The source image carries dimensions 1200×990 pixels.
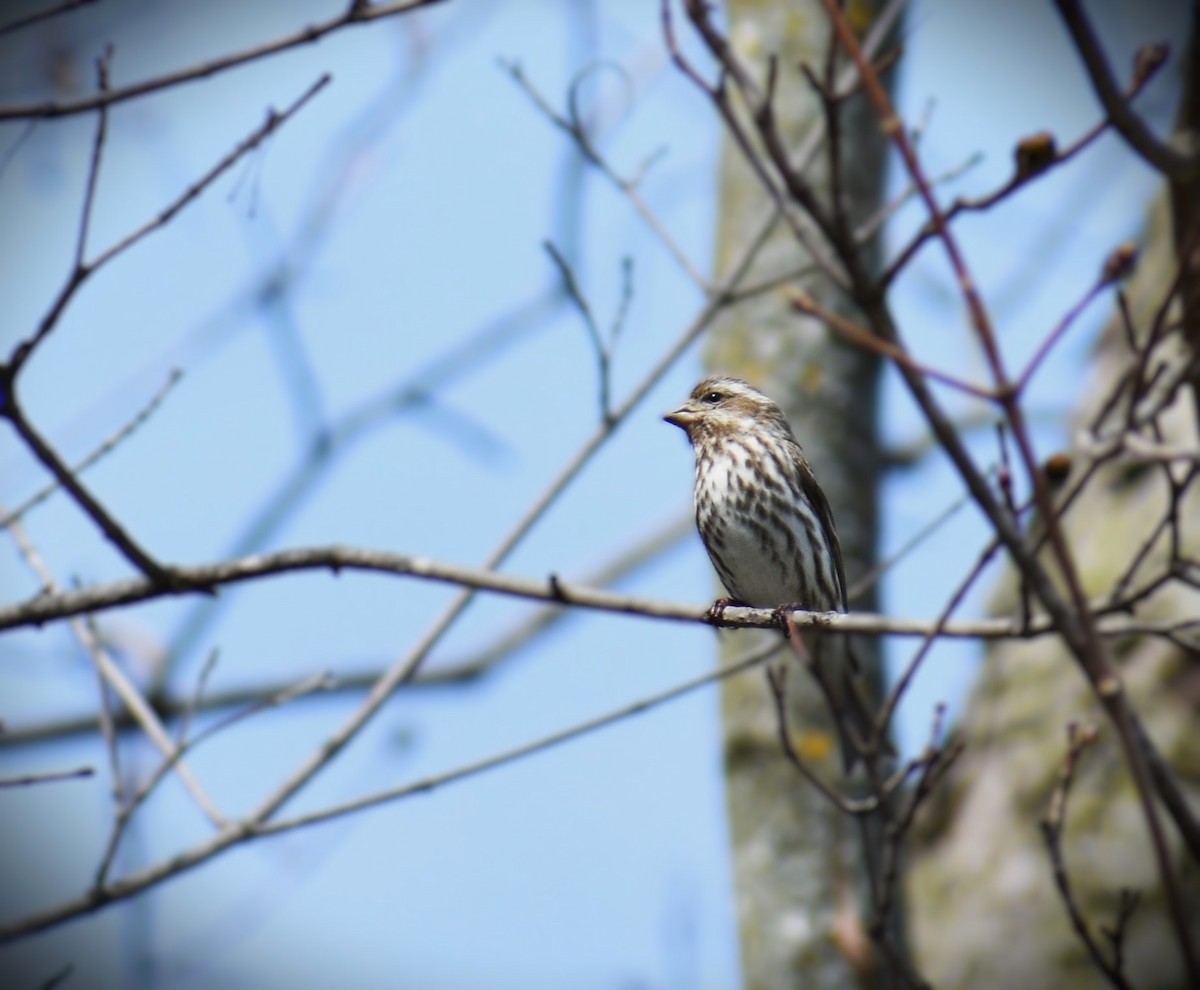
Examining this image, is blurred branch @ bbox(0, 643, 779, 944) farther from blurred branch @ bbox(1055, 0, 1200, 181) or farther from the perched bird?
blurred branch @ bbox(1055, 0, 1200, 181)

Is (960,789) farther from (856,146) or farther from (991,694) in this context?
(856,146)

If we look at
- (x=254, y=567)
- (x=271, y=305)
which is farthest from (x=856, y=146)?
(x=254, y=567)

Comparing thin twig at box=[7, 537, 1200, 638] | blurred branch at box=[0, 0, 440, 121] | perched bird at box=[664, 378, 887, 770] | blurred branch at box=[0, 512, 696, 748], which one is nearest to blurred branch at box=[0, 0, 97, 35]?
blurred branch at box=[0, 0, 440, 121]

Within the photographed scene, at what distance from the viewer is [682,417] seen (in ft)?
24.0

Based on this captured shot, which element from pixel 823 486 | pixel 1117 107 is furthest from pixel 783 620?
pixel 823 486

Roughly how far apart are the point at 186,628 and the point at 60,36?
4279 millimetres

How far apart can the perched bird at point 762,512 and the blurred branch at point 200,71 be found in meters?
2.79

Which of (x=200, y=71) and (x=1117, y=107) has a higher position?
(x=200, y=71)

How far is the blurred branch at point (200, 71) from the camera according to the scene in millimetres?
4598

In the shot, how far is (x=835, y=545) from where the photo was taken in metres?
7.30

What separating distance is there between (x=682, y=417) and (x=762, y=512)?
2.34 ft

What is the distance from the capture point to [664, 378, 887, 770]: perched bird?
693cm

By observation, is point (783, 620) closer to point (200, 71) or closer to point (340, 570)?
point (340, 570)

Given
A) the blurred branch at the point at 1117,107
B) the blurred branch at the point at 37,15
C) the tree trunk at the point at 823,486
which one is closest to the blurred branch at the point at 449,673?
the tree trunk at the point at 823,486
